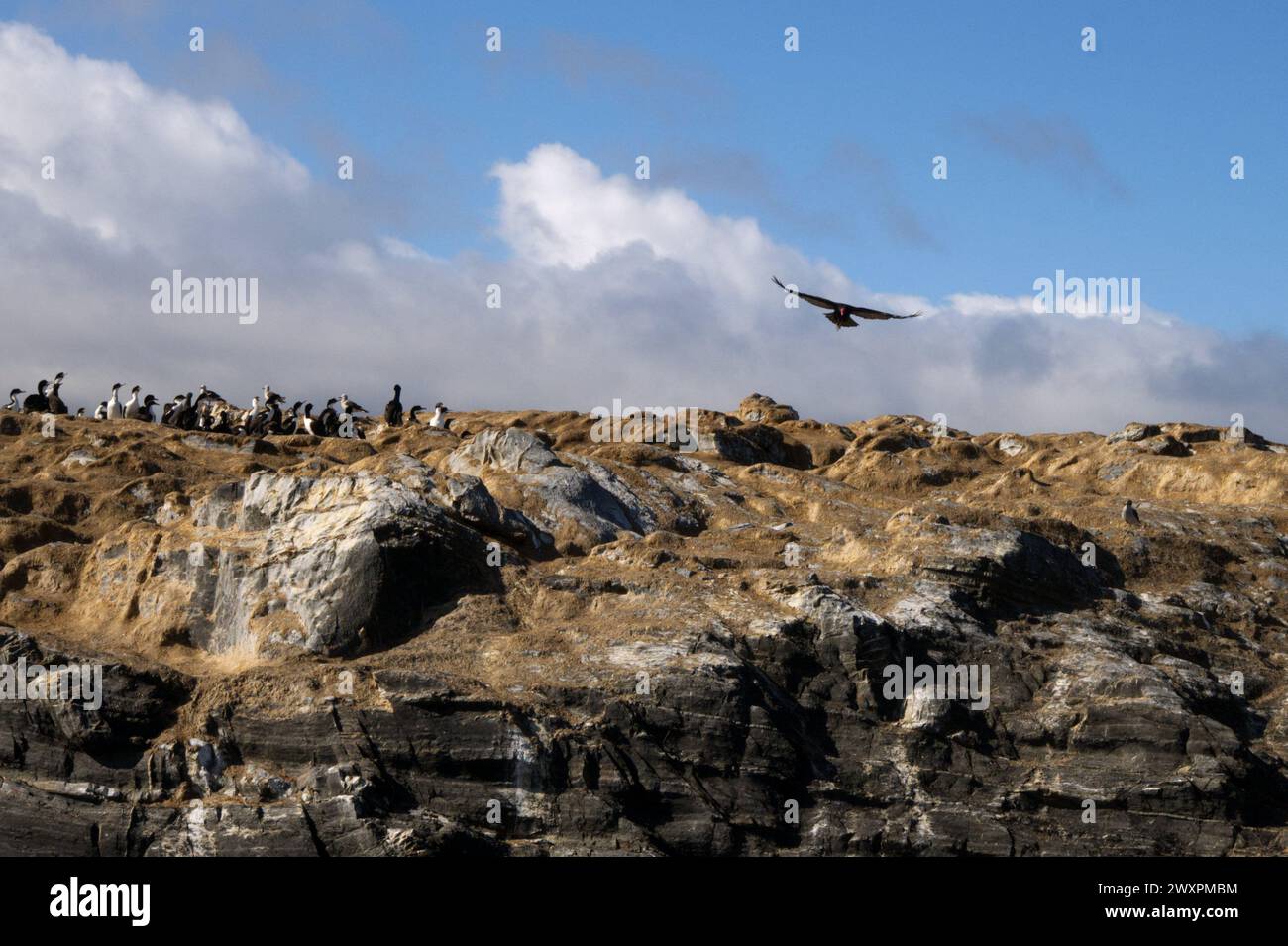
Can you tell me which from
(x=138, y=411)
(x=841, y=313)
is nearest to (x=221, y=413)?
(x=138, y=411)

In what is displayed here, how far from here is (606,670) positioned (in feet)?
105

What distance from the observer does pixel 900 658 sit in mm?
34000

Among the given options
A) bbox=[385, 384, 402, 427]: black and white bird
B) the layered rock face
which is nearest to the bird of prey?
the layered rock face

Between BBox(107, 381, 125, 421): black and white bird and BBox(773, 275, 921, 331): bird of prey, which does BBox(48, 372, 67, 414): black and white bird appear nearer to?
BBox(107, 381, 125, 421): black and white bird

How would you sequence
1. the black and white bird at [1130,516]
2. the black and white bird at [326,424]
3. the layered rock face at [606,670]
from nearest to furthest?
the layered rock face at [606,670] → the black and white bird at [1130,516] → the black and white bird at [326,424]

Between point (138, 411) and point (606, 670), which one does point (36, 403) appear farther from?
point (606, 670)

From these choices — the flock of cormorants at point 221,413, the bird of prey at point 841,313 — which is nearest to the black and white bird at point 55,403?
the flock of cormorants at point 221,413

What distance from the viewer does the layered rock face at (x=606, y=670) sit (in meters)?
29.9

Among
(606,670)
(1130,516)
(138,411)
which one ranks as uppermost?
(138,411)

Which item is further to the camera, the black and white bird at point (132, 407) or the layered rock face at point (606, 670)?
the black and white bird at point (132, 407)

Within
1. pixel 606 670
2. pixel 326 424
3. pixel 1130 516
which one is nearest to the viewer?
pixel 606 670

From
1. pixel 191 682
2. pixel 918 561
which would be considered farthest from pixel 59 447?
pixel 918 561

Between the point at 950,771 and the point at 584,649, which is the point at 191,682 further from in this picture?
the point at 950,771

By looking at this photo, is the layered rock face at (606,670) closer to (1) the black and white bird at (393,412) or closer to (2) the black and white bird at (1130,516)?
(2) the black and white bird at (1130,516)
